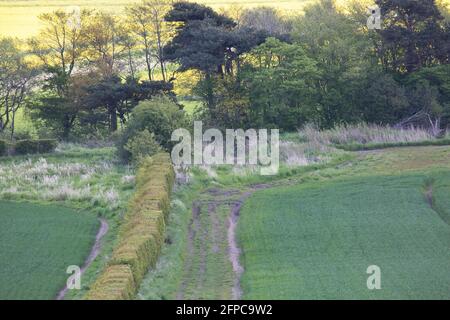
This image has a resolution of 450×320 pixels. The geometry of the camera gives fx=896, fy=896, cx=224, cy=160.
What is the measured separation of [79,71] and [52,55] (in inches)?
133

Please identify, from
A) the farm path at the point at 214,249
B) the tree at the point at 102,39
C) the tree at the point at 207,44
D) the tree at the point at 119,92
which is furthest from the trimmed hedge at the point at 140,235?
the tree at the point at 102,39

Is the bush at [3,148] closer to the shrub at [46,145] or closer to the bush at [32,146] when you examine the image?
the bush at [32,146]

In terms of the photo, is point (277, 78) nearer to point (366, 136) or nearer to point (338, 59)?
point (338, 59)

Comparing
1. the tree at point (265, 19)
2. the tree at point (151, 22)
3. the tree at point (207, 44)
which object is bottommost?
the tree at point (207, 44)

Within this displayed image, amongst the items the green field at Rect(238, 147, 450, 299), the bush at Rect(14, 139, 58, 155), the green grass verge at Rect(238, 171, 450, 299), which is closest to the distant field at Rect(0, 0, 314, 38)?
the bush at Rect(14, 139, 58, 155)

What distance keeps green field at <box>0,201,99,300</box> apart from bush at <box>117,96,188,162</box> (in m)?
11.1

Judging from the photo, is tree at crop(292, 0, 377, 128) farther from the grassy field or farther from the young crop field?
the grassy field

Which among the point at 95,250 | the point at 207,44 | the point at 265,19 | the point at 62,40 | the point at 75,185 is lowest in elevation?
the point at 95,250

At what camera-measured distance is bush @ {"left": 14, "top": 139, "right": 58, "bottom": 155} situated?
55.8 m

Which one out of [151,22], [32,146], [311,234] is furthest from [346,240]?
[151,22]

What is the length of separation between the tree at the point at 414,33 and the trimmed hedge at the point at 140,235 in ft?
99.6

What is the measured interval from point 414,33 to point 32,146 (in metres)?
28.8

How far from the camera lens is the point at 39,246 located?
31203 millimetres

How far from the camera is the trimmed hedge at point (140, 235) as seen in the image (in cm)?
2242
